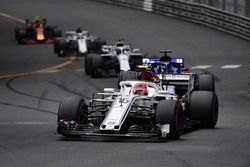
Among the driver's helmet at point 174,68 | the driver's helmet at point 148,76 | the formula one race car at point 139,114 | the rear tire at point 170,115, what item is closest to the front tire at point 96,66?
the driver's helmet at point 174,68

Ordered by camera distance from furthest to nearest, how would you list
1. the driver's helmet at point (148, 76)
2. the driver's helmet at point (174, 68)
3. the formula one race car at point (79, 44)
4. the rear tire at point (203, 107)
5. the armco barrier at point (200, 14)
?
the armco barrier at point (200, 14) → the formula one race car at point (79, 44) → the driver's helmet at point (174, 68) → the driver's helmet at point (148, 76) → the rear tire at point (203, 107)

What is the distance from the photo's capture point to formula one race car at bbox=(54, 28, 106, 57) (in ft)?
127

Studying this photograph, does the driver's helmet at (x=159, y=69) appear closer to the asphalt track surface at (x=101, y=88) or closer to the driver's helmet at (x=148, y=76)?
the asphalt track surface at (x=101, y=88)

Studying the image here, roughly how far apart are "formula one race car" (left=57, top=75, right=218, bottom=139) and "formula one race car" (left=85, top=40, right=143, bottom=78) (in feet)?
39.5

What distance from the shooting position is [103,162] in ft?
43.6

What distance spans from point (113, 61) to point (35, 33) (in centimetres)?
1445

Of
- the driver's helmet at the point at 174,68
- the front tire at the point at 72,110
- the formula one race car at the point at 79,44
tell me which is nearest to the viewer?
the front tire at the point at 72,110

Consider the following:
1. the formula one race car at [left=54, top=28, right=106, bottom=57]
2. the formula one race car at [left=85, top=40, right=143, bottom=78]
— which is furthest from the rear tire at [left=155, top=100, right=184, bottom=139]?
the formula one race car at [left=54, top=28, right=106, bottom=57]

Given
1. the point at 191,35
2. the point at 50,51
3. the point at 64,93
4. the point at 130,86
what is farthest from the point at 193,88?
the point at 191,35

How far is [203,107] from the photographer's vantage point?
702 inches

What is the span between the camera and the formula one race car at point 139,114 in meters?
16.0

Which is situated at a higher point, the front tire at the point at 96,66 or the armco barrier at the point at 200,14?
the armco barrier at the point at 200,14

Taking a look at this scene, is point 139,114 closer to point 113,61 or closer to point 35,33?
point 113,61

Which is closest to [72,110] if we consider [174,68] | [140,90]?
[140,90]
